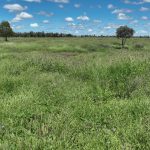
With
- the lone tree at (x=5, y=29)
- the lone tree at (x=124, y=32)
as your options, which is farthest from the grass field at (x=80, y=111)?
the lone tree at (x=5, y=29)

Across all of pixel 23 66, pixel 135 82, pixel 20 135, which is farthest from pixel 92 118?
pixel 23 66

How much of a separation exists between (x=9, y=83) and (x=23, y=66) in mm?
4429

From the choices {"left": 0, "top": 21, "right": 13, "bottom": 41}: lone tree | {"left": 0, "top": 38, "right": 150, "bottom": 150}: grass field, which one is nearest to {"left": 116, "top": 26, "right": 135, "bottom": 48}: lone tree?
{"left": 0, "top": 21, "right": 13, "bottom": 41}: lone tree

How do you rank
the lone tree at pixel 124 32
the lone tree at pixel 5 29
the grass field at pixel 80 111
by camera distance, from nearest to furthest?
the grass field at pixel 80 111 < the lone tree at pixel 124 32 < the lone tree at pixel 5 29

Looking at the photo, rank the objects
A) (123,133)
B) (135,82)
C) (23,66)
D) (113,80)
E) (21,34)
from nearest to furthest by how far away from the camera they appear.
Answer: (123,133) < (135,82) < (113,80) < (23,66) < (21,34)

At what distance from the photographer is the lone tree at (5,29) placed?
91.8 metres

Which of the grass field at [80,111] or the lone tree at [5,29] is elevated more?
the lone tree at [5,29]

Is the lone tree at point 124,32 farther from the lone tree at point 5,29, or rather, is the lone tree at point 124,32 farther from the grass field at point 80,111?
the grass field at point 80,111

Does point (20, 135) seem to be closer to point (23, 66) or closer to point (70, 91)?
point (70, 91)

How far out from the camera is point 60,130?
638 centimetres

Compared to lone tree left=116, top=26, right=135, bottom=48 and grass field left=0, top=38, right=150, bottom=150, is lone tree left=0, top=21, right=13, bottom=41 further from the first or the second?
grass field left=0, top=38, right=150, bottom=150

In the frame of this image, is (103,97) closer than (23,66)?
Yes

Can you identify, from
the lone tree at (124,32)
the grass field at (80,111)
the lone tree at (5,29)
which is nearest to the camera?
the grass field at (80,111)

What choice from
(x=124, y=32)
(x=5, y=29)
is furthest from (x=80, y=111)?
(x=5, y=29)
